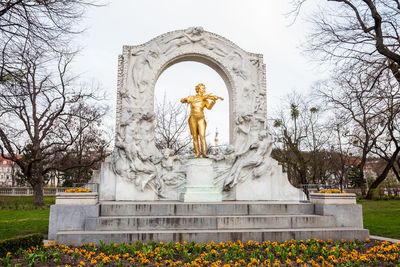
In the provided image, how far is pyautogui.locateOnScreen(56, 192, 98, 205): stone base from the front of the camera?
24.7 ft

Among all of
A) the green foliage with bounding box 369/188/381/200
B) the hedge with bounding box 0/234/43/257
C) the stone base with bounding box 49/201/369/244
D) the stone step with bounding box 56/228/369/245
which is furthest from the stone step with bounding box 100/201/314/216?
the green foliage with bounding box 369/188/381/200

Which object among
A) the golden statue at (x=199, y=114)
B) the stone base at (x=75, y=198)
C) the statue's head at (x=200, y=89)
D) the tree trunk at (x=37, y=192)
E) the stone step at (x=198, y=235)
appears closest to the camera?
the stone step at (x=198, y=235)

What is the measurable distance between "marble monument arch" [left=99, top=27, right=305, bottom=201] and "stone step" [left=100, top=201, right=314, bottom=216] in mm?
2293

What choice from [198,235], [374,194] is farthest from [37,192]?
[374,194]

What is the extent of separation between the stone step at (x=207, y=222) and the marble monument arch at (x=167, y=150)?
10.1ft

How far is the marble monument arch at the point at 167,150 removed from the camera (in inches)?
421

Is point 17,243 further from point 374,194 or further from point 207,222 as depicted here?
point 374,194

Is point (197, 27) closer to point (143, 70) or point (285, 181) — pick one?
point (143, 70)

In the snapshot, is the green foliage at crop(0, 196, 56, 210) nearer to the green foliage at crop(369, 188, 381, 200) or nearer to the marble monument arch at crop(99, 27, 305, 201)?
the marble monument arch at crop(99, 27, 305, 201)

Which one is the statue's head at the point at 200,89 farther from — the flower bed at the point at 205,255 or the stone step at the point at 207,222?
the flower bed at the point at 205,255

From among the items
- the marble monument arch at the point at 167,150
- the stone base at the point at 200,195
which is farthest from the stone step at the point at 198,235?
the marble monument arch at the point at 167,150

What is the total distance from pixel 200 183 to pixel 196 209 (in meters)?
2.29

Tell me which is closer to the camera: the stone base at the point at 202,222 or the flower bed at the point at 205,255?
the flower bed at the point at 205,255

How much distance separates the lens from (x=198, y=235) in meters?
6.68
